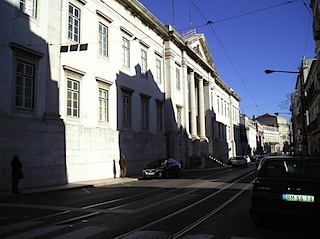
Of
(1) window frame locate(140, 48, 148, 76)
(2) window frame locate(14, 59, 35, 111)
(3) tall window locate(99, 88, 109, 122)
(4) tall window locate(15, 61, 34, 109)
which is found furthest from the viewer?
(1) window frame locate(140, 48, 148, 76)

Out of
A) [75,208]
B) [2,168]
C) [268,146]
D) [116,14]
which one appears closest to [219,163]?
[116,14]

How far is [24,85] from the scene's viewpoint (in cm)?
1834

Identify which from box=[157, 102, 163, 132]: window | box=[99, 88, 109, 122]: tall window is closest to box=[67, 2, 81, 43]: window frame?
box=[99, 88, 109, 122]: tall window

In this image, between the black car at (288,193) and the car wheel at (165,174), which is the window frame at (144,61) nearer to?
the car wheel at (165,174)

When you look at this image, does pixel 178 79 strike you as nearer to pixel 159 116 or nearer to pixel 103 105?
A: pixel 159 116

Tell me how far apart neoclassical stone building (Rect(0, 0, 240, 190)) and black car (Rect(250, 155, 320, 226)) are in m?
13.1

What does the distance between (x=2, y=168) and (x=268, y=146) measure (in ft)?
412

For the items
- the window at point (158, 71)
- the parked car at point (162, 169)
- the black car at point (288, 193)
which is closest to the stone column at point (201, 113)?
the window at point (158, 71)

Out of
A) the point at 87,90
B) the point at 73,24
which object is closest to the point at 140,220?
the point at 87,90

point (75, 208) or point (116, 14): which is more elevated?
point (116, 14)

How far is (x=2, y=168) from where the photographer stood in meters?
16.3

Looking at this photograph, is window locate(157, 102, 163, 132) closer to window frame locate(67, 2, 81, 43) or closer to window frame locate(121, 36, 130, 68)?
window frame locate(121, 36, 130, 68)

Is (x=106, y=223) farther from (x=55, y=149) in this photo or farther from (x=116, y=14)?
(x=116, y=14)

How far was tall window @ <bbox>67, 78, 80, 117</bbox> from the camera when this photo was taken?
2169 centimetres
